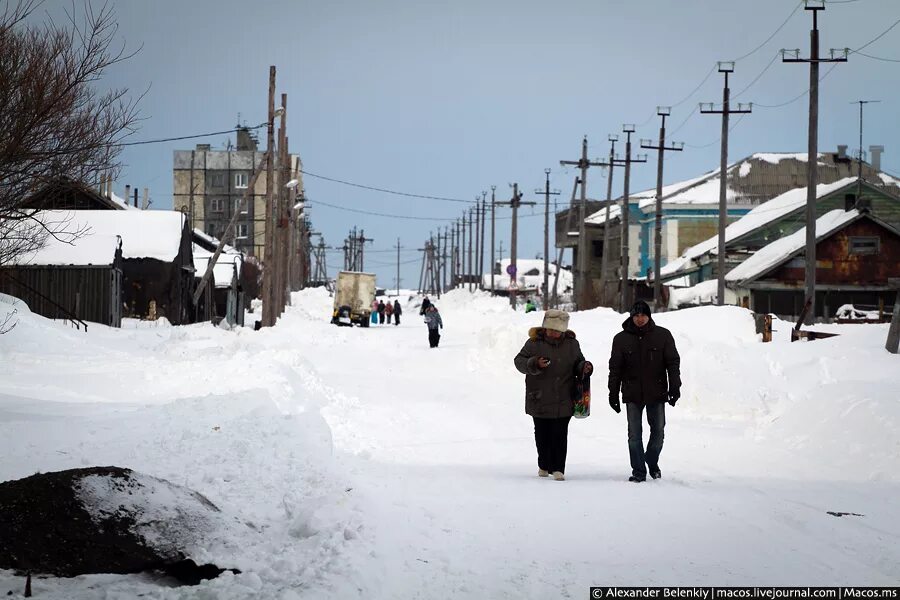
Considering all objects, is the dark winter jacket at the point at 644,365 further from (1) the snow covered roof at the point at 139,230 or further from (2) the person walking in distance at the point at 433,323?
(1) the snow covered roof at the point at 139,230

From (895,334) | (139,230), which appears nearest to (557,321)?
(895,334)

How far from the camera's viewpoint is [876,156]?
72625mm

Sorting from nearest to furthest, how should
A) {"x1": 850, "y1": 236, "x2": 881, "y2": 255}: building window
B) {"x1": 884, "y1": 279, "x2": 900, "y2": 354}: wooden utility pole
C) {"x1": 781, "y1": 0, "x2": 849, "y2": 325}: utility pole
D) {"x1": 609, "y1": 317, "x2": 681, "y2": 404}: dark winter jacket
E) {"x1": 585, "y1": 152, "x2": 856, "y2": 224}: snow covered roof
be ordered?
1. {"x1": 609, "y1": 317, "x2": 681, "y2": 404}: dark winter jacket
2. {"x1": 884, "y1": 279, "x2": 900, "y2": 354}: wooden utility pole
3. {"x1": 781, "y1": 0, "x2": 849, "y2": 325}: utility pole
4. {"x1": 850, "y1": 236, "x2": 881, "y2": 255}: building window
5. {"x1": 585, "y1": 152, "x2": 856, "y2": 224}: snow covered roof

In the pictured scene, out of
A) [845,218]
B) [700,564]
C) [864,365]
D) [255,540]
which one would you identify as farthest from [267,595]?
[845,218]

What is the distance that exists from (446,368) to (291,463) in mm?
16513

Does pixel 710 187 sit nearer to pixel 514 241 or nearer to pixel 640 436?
pixel 514 241

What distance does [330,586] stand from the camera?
6188mm

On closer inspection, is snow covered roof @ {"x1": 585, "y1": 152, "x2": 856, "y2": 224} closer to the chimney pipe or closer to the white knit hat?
the chimney pipe

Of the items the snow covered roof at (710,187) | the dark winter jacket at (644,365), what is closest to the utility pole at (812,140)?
the dark winter jacket at (644,365)

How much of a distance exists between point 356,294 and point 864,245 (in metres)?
28.7

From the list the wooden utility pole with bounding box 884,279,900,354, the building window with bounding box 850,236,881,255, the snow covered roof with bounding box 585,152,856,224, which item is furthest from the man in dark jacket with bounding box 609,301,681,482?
the snow covered roof with bounding box 585,152,856,224

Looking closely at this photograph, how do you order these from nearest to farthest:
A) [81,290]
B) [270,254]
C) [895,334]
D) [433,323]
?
[895,334] → [81,290] → [433,323] → [270,254]

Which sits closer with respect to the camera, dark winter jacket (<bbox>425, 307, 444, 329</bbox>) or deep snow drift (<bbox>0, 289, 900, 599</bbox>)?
deep snow drift (<bbox>0, 289, 900, 599</bbox>)

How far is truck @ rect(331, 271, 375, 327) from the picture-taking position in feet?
204
